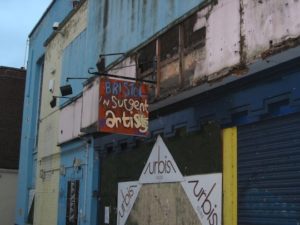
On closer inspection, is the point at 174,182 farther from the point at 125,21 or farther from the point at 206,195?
the point at 125,21

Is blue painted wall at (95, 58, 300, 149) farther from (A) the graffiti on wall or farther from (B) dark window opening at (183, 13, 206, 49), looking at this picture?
(B) dark window opening at (183, 13, 206, 49)

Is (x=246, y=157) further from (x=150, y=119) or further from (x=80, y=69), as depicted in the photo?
(x=80, y=69)

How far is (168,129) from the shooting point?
1138cm

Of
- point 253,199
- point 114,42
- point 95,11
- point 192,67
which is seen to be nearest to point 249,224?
point 253,199

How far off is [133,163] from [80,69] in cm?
482

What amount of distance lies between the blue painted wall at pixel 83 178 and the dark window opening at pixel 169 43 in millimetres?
4511

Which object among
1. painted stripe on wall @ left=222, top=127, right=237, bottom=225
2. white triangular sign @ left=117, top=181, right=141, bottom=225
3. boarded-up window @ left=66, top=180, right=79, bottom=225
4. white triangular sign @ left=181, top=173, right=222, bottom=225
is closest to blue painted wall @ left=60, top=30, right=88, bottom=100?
boarded-up window @ left=66, top=180, right=79, bottom=225

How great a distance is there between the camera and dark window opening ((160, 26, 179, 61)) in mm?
10930

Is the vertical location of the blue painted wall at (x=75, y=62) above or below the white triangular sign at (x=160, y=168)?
above

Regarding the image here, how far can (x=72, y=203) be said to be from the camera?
16094 mm

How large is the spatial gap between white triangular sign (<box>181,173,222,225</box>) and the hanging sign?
4.26 ft

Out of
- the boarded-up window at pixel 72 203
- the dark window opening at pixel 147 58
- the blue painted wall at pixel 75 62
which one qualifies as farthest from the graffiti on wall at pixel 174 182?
the blue painted wall at pixel 75 62

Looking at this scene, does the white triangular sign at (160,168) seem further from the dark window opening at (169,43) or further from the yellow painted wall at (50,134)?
the yellow painted wall at (50,134)

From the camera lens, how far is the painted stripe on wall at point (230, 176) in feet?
30.1
